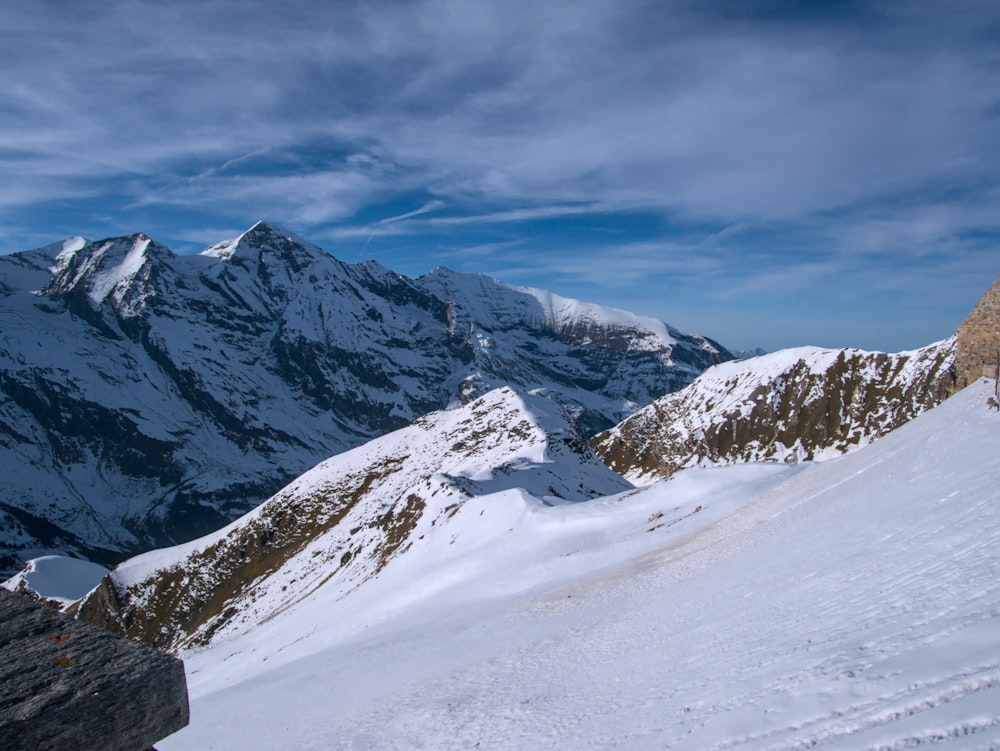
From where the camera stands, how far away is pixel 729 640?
46.2 ft

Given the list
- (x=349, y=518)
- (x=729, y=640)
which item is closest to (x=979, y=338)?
(x=729, y=640)

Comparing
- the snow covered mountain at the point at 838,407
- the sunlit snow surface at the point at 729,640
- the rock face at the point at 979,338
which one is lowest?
the snow covered mountain at the point at 838,407

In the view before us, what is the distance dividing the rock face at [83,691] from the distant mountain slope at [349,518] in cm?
6419

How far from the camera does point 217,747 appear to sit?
71.8 ft

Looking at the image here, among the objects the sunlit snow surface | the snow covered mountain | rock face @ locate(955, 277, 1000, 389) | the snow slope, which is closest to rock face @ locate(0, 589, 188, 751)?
the sunlit snow surface

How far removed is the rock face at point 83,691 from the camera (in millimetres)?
4242

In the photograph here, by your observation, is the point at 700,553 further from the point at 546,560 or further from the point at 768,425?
the point at 768,425

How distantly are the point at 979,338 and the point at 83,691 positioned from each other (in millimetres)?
34562

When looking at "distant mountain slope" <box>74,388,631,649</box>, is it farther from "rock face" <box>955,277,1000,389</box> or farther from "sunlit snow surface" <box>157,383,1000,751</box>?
"rock face" <box>955,277,1000,389</box>

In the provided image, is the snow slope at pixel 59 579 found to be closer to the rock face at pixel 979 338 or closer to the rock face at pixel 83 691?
the rock face at pixel 979 338

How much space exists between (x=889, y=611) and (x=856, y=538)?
21.1ft

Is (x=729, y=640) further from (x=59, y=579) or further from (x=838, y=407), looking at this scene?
(x=838, y=407)

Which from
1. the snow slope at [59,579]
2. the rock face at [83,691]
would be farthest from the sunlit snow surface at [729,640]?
the snow slope at [59,579]

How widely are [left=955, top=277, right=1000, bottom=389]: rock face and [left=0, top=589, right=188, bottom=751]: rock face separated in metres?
31.3
